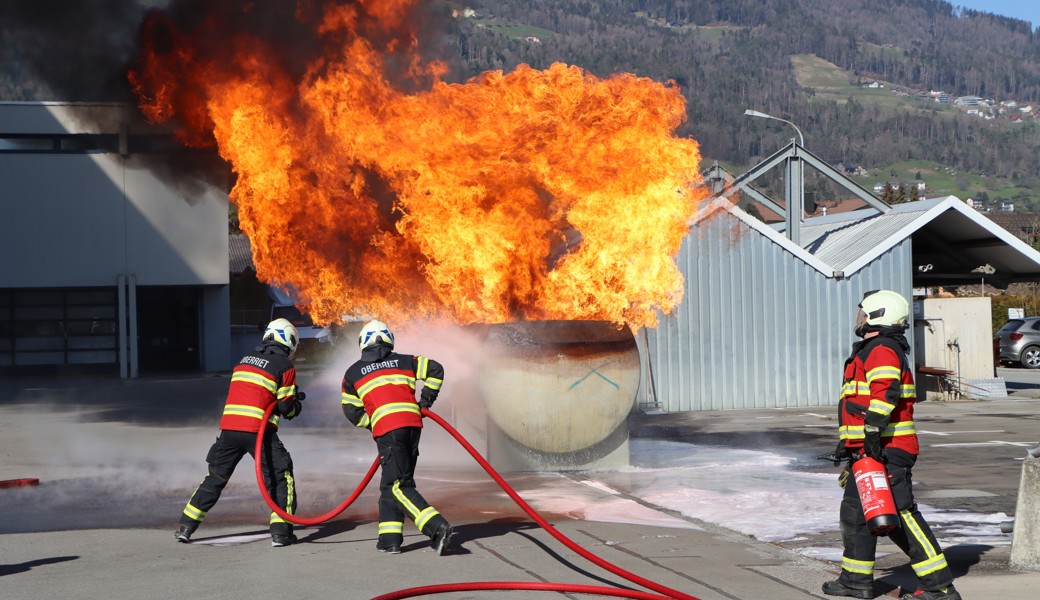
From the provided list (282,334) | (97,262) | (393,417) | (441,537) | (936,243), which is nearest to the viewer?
(441,537)

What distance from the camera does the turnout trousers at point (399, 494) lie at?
8422 millimetres

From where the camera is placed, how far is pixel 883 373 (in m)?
7.16

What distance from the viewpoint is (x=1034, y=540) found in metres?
7.89

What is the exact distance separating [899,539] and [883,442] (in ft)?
2.01

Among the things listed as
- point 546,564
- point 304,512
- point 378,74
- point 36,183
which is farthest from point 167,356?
point 546,564

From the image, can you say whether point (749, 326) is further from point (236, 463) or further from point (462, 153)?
point (236, 463)

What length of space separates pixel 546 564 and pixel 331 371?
23545 millimetres

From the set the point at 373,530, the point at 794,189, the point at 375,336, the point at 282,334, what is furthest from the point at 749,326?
the point at 375,336

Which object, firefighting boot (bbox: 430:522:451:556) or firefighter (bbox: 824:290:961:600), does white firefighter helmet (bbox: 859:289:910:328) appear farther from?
firefighting boot (bbox: 430:522:451:556)

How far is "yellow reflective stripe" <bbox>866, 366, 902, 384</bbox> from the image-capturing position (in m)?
7.15

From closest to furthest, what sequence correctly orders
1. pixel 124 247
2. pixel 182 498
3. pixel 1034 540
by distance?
pixel 1034 540
pixel 182 498
pixel 124 247

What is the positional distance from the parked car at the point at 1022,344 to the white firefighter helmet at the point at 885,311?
94.1 ft

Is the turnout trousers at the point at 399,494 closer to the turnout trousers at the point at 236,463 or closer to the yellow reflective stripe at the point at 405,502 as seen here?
the yellow reflective stripe at the point at 405,502

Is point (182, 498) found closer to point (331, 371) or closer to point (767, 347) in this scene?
point (767, 347)
